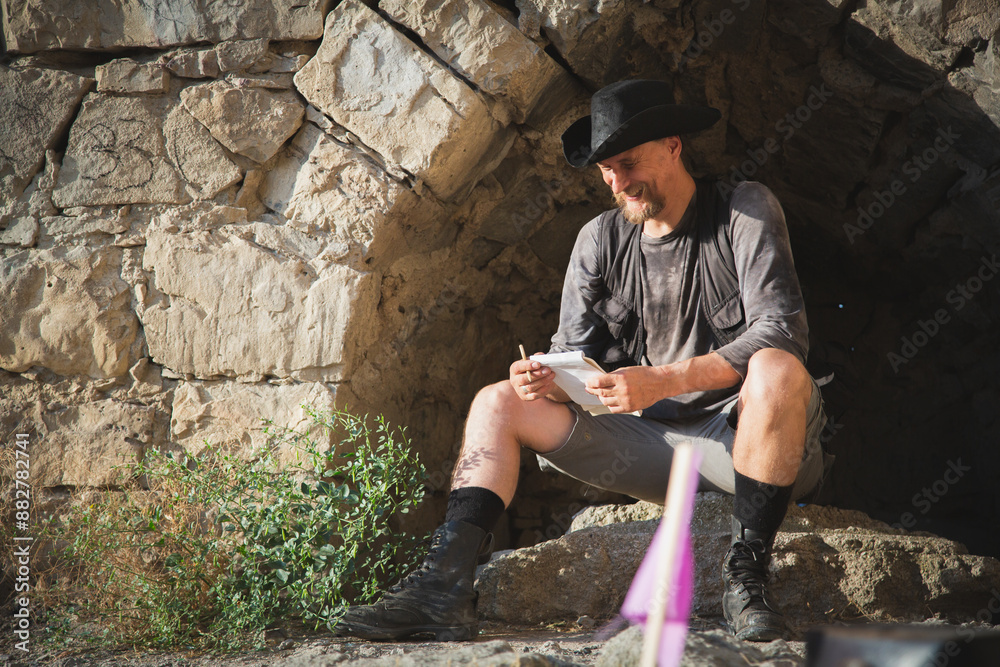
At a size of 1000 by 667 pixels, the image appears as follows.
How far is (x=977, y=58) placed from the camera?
2537 millimetres

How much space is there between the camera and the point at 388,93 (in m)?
2.71

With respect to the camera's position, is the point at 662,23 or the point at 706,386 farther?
the point at 662,23

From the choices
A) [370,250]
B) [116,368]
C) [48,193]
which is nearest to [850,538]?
[370,250]

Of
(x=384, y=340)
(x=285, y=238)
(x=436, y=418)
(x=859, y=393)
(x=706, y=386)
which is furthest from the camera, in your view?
(x=859, y=393)

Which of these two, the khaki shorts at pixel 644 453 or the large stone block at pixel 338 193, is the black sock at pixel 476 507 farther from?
the large stone block at pixel 338 193

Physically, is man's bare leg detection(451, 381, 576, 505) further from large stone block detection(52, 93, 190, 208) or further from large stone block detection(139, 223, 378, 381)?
large stone block detection(52, 93, 190, 208)

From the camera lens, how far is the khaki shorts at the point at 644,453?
2.29 metres

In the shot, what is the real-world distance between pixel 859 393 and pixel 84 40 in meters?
4.41

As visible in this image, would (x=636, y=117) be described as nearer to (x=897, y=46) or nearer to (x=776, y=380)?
(x=776, y=380)

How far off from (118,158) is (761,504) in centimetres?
258

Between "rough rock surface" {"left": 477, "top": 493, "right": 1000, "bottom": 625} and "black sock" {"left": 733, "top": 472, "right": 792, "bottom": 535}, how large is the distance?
1.52ft

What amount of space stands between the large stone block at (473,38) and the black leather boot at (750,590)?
175 centimetres

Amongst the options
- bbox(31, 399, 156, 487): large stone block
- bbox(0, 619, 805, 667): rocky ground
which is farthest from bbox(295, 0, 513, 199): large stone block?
bbox(0, 619, 805, 667): rocky ground

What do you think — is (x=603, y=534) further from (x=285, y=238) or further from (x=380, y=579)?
(x=285, y=238)
